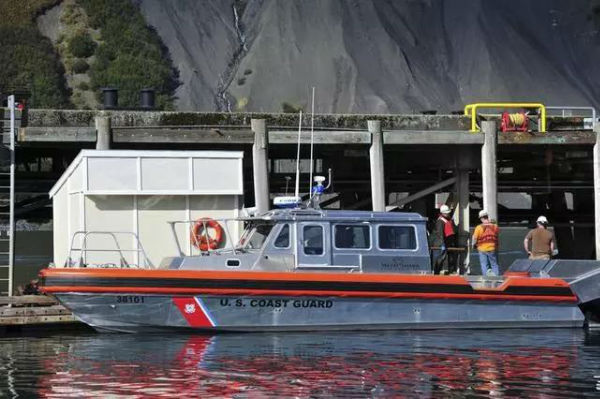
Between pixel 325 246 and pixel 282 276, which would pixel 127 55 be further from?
pixel 282 276

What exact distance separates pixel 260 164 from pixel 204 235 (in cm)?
321

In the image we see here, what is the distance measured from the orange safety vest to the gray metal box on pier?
422cm

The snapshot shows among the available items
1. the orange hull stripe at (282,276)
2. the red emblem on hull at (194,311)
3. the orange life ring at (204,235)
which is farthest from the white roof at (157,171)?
the red emblem on hull at (194,311)

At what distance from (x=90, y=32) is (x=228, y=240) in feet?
241

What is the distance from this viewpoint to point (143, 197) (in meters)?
20.2

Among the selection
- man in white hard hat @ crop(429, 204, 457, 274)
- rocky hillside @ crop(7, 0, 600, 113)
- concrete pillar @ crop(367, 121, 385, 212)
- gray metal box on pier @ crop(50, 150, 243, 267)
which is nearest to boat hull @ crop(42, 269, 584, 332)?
gray metal box on pier @ crop(50, 150, 243, 267)

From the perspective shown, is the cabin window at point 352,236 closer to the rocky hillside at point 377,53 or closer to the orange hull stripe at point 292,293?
the orange hull stripe at point 292,293

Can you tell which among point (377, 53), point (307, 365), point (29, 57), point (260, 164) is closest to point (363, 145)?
point (260, 164)

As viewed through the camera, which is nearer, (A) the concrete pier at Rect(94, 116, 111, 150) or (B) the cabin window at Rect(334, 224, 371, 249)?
(B) the cabin window at Rect(334, 224, 371, 249)

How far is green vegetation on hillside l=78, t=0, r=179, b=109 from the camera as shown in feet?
277

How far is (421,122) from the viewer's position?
84.3 ft

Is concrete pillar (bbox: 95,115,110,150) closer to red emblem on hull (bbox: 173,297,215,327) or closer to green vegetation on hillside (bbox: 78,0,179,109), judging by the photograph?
red emblem on hull (bbox: 173,297,215,327)

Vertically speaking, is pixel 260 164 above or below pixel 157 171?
above

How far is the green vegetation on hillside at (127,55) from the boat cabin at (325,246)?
2463 inches
